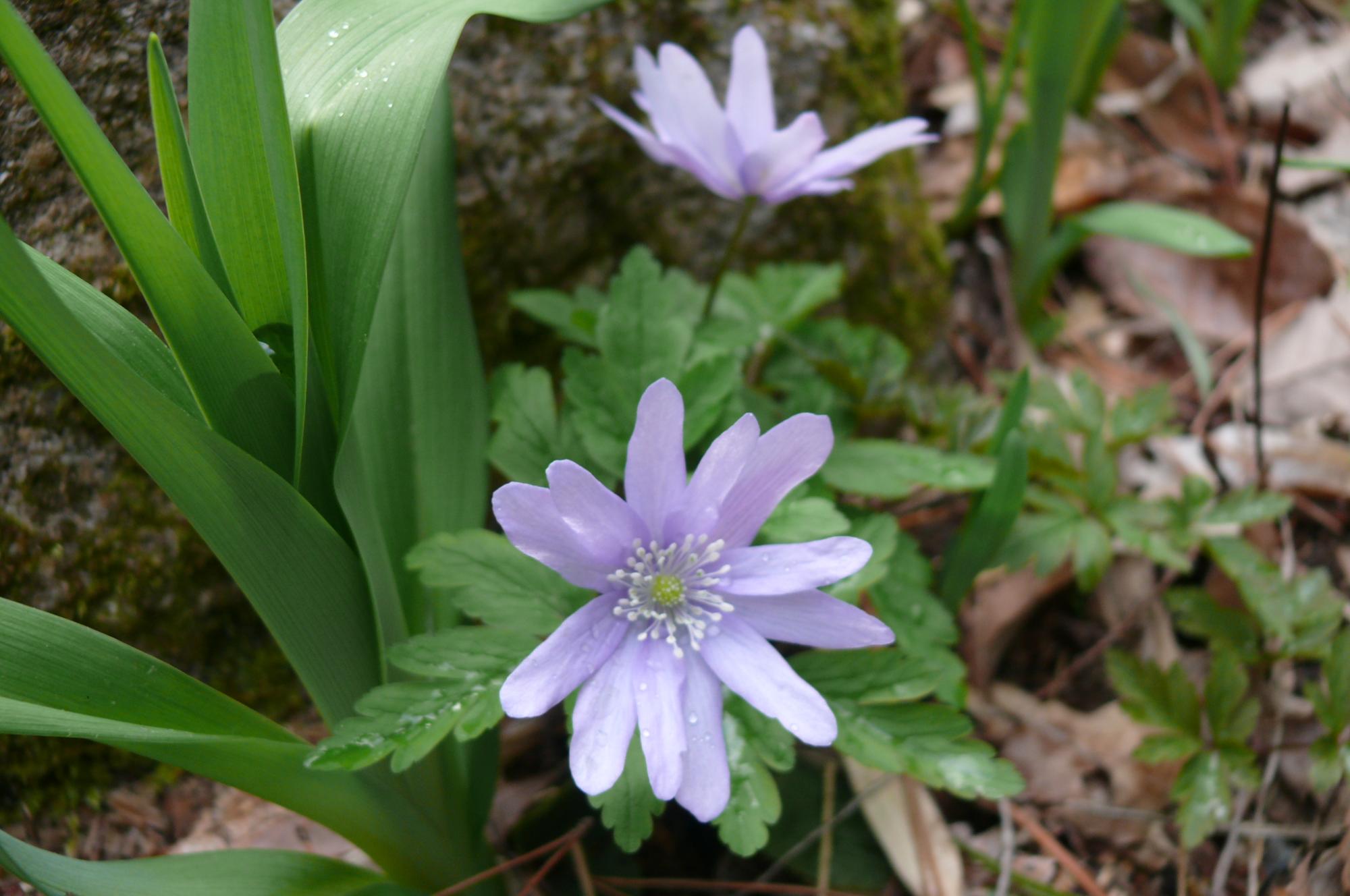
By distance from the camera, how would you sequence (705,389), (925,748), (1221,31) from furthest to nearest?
(1221,31), (705,389), (925,748)

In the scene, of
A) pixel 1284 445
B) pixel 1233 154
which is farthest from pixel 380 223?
pixel 1233 154

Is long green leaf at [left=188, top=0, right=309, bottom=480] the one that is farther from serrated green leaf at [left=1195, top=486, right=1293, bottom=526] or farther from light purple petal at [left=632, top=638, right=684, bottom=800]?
serrated green leaf at [left=1195, top=486, right=1293, bottom=526]

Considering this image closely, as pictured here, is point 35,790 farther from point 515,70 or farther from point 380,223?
point 515,70

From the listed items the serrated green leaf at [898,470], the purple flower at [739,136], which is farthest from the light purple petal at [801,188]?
the serrated green leaf at [898,470]

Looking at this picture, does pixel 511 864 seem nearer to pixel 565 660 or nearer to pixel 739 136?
pixel 565 660

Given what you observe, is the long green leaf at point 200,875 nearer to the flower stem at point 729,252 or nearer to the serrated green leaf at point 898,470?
the serrated green leaf at point 898,470

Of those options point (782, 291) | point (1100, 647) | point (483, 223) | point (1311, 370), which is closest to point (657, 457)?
point (782, 291)
